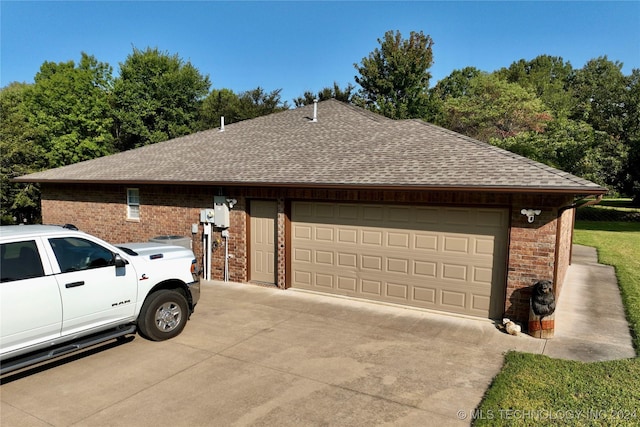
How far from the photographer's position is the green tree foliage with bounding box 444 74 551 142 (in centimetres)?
2823

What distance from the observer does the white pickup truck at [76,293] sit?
476 centimetres

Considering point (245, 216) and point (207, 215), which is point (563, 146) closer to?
point (245, 216)

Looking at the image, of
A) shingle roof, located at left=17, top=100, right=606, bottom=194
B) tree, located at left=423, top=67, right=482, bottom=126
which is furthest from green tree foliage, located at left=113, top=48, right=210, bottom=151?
tree, located at left=423, top=67, right=482, bottom=126

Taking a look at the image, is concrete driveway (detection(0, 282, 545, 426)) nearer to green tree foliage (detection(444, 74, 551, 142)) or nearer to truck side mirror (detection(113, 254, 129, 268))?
truck side mirror (detection(113, 254, 129, 268))

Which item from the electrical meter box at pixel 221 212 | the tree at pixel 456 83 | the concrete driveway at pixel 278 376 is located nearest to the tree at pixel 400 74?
the tree at pixel 456 83

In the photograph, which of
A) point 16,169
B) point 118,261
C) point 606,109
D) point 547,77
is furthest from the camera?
point 547,77

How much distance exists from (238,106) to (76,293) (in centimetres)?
3464

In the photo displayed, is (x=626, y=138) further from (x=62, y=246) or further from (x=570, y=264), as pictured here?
(x=62, y=246)

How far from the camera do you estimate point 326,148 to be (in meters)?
11.3

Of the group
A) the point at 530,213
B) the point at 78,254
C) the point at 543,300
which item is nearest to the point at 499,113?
the point at 530,213

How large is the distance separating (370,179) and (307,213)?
1.98 meters

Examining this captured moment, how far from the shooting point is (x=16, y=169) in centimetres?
2397

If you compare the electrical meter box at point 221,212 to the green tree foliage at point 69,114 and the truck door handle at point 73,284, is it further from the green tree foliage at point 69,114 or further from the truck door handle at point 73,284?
the green tree foliage at point 69,114

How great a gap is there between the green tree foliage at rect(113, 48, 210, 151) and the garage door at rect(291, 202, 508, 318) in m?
31.7
